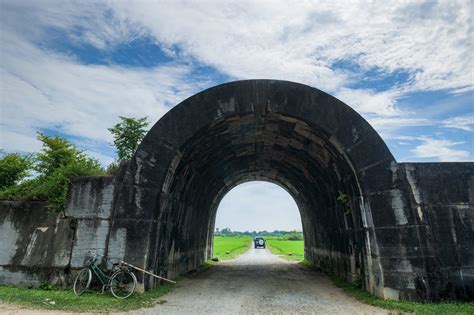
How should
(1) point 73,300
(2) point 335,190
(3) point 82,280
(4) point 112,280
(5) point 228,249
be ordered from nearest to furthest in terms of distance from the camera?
(1) point 73,300 < (4) point 112,280 < (3) point 82,280 < (2) point 335,190 < (5) point 228,249

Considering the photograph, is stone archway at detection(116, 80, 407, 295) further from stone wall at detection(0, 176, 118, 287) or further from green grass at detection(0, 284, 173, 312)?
green grass at detection(0, 284, 173, 312)

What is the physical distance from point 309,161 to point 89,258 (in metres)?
7.99

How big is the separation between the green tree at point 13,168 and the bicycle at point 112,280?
5331 millimetres

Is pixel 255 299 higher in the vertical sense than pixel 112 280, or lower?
lower

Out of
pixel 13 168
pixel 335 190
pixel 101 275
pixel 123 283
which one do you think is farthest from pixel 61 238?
pixel 335 190

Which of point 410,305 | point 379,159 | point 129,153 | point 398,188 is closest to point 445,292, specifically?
point 410,305

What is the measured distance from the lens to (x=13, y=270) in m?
9.48

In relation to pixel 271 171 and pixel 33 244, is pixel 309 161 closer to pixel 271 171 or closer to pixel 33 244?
pixel 271 171

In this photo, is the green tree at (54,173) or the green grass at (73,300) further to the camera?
the green tree at (54,173)

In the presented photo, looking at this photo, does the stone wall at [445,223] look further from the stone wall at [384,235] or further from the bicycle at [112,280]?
the bicycle at [112,280]

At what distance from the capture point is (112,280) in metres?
8.48

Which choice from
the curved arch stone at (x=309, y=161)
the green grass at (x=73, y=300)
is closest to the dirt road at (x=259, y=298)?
the green grass at (x=73, y=300)

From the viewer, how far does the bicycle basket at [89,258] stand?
352 inches

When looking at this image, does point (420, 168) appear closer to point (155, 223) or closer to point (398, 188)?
point (398, 188)
